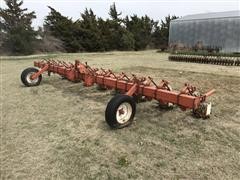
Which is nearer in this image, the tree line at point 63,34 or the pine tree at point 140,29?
the tree line at point 63,34

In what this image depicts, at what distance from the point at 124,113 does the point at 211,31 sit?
71.8 ft

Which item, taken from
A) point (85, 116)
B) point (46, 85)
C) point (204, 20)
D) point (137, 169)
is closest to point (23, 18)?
point (204, 20)

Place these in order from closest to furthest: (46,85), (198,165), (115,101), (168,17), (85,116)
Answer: (198,165), (115,101), (85,116), (46,85), (168,17)

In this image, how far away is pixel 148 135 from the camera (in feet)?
15.5

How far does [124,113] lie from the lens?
495 cm

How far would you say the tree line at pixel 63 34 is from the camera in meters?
25.7

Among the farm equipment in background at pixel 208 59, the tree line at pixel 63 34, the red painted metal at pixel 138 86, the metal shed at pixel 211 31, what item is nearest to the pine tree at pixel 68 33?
the tree line at pixel 63 34

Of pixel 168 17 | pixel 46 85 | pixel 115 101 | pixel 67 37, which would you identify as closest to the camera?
pixel 115 101

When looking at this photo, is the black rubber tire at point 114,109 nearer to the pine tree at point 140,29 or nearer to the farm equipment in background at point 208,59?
the farm equipment in background at point 208,59

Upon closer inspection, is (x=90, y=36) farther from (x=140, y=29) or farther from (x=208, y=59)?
(x=208, y=59)

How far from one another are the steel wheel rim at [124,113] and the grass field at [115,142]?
0.18 m

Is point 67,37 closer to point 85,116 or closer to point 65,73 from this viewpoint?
point 65,73

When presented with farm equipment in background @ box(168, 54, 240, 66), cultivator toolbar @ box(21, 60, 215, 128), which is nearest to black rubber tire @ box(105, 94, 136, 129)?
cultivator toolbar @ box(21, 60, 215, 128)

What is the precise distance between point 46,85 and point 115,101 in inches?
190
